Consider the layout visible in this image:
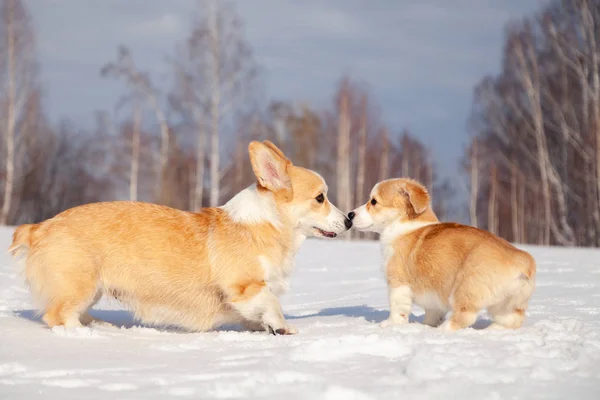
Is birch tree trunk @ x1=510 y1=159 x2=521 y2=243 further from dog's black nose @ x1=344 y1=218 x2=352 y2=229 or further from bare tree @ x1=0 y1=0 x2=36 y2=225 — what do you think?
dog's black nose @ x1=344 y1=218 x2=352 y2=229

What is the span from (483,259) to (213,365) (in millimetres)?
1853

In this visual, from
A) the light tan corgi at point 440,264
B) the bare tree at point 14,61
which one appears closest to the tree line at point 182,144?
the bare tree at point 14,61

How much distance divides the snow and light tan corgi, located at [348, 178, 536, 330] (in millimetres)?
224

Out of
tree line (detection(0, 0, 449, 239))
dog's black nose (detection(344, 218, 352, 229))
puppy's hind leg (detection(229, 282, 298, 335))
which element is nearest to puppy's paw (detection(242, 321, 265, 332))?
puppy's hind leg (detection(229, 282, 298, 335))

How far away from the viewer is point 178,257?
4.28 metres

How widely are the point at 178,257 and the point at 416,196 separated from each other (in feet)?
6.13

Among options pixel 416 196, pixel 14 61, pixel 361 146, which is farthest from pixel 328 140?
pixel 416 196

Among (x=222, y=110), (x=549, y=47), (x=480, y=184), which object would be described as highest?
(x=549, y=47)

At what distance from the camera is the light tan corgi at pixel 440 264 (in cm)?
389

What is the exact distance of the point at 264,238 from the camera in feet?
14.5

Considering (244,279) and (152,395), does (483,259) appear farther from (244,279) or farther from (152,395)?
A: (152,395)

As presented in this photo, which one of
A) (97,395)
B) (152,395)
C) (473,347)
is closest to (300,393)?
(152,395)

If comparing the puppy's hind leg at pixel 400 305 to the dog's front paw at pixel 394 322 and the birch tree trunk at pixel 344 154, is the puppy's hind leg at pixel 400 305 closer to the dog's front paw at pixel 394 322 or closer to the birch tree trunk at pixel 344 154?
the dog's front paw at pixel 394 322

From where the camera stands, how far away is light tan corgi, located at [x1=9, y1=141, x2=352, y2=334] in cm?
407
